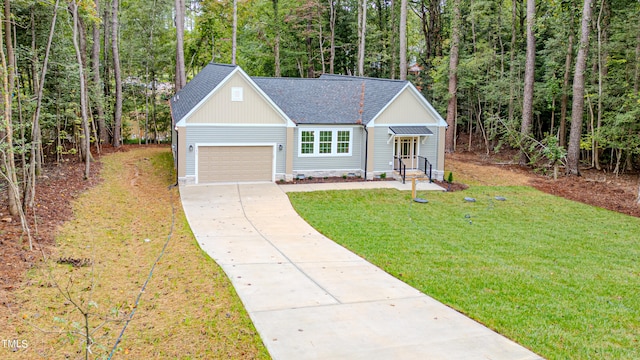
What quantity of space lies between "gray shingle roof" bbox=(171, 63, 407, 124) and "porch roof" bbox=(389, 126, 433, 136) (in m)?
1.09

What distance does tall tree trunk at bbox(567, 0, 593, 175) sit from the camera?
2139cm

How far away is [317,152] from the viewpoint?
2070 cm

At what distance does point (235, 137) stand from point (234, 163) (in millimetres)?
1063

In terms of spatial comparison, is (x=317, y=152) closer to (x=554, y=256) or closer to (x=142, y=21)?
(x=554, y=256)

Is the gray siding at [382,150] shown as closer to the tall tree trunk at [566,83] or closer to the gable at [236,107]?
the gable at [236,107]

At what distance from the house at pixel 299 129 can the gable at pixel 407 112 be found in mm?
45

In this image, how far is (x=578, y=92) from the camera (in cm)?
2205

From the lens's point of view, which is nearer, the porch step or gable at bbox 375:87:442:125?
gable at bbox 375:87:442:125

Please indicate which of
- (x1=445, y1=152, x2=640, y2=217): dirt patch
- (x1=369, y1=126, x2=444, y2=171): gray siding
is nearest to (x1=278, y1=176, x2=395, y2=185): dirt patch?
(x1=369, y1=126, x2=444, y2=171): gray siding

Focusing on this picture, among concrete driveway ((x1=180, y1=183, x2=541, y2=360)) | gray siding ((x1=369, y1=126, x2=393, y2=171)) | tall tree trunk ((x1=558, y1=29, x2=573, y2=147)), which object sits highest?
tall tree trunk ((x1=558, y1=29, x2=573, y2=147))

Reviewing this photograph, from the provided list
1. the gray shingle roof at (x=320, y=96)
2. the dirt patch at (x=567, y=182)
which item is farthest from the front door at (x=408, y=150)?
the dirt patch at (x=567, y=182)

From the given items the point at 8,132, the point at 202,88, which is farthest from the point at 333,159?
the point at 8,132

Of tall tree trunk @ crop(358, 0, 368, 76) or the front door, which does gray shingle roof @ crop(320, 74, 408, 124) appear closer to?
the front door

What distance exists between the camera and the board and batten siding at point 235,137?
18.5m
